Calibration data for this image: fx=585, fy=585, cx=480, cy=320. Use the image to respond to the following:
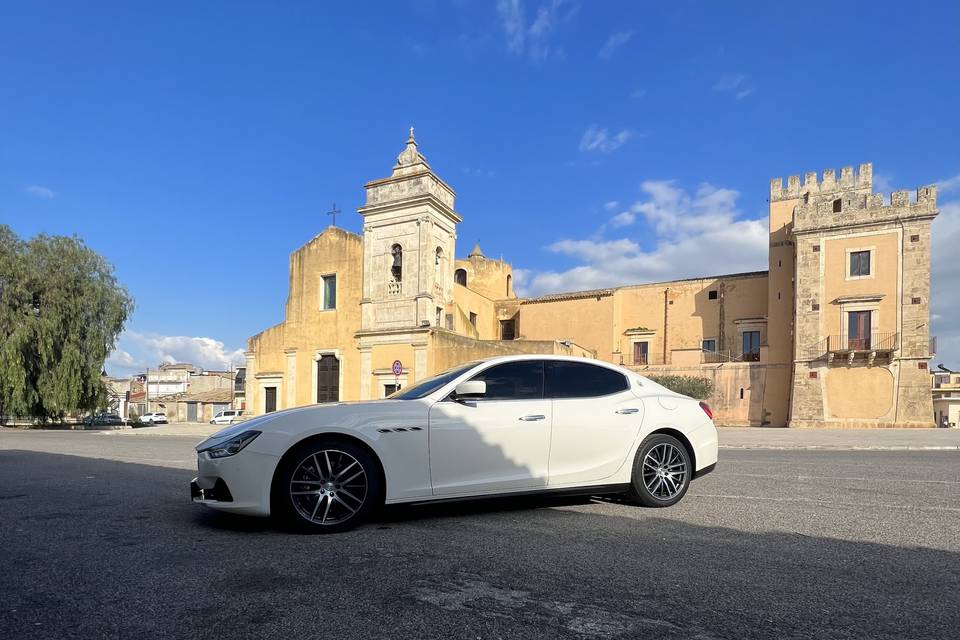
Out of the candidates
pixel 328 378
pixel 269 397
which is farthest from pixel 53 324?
pixel 328 378

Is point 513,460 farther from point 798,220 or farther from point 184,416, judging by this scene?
point 184,416

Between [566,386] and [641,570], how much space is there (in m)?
2.13

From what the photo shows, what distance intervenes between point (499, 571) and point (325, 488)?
1722 millimetres

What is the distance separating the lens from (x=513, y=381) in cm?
538

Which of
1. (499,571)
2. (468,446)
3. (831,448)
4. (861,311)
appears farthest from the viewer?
(861,311)

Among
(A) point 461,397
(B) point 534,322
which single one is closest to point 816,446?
(A) point 461,397

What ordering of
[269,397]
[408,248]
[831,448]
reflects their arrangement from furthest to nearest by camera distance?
[269,397], [408,248], [831,448]

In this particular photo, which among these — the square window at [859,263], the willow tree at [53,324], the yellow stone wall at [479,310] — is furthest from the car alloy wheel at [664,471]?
the square window at [859,263]

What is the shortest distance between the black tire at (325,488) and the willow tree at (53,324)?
90.7ft

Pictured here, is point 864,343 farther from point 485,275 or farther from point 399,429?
point 399,429

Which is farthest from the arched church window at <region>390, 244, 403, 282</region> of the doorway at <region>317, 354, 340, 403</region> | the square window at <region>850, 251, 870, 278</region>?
the square window at <region>850, 251, 870, 278</region>

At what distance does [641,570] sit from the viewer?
3.61 m

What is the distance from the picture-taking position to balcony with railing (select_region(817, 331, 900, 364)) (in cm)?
3175

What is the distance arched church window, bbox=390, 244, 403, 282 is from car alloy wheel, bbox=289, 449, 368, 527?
25.4m
